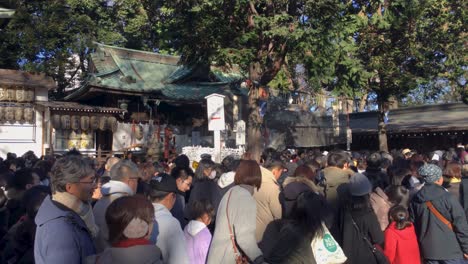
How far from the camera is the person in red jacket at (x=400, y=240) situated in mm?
5109

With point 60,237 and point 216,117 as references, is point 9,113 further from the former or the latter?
point 60,237

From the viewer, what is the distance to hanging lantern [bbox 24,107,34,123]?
19062mm

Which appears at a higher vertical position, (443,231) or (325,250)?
(325,250)

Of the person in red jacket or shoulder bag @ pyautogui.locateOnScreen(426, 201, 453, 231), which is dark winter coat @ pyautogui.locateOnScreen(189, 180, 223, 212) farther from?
shoulder bag @ pyautogui.locateOnScreen(426, 201, 453, 231)

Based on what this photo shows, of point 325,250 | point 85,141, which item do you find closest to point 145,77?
Answer: point 85,141

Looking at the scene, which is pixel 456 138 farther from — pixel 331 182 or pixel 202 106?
pixel 331 182

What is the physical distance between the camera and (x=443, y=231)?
515cm

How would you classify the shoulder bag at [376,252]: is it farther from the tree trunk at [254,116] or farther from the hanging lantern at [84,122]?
the hanging lantern at [84,122]

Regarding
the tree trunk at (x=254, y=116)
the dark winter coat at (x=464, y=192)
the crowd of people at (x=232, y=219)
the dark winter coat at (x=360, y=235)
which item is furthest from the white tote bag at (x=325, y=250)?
the tree trunk at (x=254, y=116)

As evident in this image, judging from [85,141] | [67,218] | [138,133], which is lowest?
[67,218]

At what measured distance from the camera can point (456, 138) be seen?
21.9 metres

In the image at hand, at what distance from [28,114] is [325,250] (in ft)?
58.4

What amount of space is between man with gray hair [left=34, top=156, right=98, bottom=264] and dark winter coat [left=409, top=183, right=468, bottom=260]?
3.52 m

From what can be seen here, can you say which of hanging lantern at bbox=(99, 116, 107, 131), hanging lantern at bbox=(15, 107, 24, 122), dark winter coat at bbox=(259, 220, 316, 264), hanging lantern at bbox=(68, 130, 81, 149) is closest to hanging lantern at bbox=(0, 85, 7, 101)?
hanging lantern at bbox=(15, 107, 24, 122)
